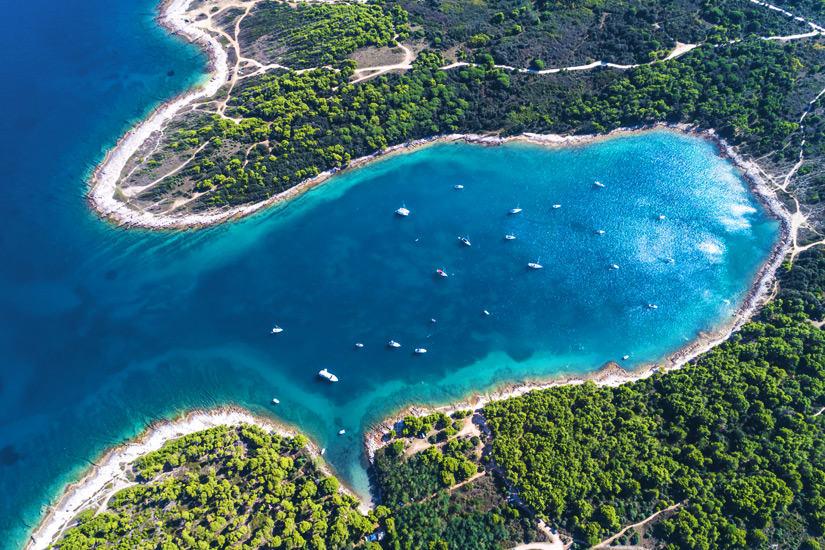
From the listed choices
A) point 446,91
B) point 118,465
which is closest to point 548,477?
point 118,465

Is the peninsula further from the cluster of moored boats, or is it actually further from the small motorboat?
the small motorboat

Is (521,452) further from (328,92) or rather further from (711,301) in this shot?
(328,92)

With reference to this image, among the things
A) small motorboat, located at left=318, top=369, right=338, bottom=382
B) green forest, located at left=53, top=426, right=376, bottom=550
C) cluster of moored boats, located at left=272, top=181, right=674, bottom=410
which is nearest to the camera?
green forest, located at left=53, top=426, right=376, bottom=550

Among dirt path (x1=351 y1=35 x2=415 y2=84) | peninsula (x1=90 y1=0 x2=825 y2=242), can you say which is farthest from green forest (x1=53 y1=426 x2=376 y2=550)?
dirt path (x1=351 y1=35 x2=415 y2=84)

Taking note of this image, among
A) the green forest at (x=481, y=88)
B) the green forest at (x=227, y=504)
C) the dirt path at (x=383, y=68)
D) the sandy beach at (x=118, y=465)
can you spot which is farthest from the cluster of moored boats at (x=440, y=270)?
the dirt path at (x=383, y=68)

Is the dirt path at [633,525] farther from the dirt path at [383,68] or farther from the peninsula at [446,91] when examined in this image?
the dirt path at [383,68]

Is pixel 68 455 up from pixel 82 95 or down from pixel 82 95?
down

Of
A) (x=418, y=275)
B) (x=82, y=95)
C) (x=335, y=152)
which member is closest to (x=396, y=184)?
(x=335, y=152)
